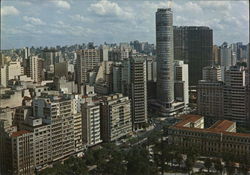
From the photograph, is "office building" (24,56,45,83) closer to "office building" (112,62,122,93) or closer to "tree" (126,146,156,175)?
"office building" (112,62,122,93)

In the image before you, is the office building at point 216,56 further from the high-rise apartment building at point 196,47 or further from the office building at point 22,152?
the office building at point 22,152

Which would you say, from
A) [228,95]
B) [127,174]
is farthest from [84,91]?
[127,174]

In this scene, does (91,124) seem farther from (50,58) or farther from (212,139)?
(50,58)

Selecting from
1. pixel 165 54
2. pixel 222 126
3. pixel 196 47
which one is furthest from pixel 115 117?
pixel 196 47

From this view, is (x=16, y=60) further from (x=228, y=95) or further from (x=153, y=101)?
(x=228, y=95)

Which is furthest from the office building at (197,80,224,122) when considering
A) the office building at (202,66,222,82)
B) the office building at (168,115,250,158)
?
the office building at (202,66,222,82)

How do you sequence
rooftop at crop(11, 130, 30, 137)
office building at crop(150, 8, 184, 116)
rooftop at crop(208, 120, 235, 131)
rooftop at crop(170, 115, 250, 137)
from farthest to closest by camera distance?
office building at crop(150, 8, 184, 116), rooftop at crop(208, 120, 235, 131), rooftop at crop(170, 115, 250, 137), rooftop at crop(11, 130, 30, 137)

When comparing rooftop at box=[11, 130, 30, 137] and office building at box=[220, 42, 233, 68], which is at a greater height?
office building at box=[220, 42, 233, 68]

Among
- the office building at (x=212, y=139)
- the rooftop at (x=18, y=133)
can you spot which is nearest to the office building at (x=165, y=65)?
the office building at (x=212, y=139)
